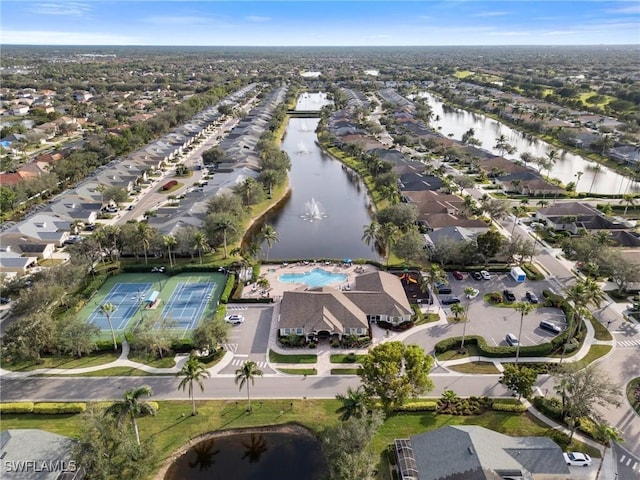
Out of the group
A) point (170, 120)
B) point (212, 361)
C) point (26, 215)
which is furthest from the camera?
point (170, 120)

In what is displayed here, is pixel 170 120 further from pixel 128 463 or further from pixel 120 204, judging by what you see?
pixel 128 463

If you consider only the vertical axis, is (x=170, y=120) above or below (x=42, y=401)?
above

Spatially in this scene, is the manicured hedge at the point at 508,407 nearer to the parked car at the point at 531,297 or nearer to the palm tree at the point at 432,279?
the palm tree at the point at 432,279

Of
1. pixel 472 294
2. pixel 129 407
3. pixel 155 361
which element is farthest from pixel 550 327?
pixel 129 407

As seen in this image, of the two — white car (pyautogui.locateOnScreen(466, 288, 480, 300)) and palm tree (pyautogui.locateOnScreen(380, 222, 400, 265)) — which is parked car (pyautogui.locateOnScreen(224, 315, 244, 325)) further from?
white car (pyautogui.locateOnScreen(466, 288, 480, 300))

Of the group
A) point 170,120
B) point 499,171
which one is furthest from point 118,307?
point 170,120

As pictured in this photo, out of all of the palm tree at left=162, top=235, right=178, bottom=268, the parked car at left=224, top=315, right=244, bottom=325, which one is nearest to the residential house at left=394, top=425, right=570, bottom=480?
the parked car at left=224, top=315, right=244, bottom=325

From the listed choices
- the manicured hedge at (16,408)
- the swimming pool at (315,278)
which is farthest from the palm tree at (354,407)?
the manicured hedge at (16,408)
